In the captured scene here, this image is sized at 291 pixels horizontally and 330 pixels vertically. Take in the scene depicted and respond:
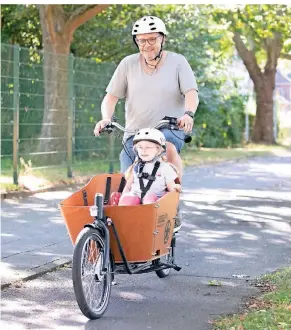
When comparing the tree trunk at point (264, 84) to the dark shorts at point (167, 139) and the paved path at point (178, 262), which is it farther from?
the dark shorts at point (167, 139)

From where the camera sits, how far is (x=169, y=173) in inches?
282

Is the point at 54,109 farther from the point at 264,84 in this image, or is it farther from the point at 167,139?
the point at 264,84

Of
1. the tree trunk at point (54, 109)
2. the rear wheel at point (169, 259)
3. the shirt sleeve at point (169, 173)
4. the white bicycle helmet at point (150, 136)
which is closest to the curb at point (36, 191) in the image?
the tree trunk at point (54, 109)

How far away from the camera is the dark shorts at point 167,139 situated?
296 inches

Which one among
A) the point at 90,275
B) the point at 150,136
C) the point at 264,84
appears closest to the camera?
the point at 90,275

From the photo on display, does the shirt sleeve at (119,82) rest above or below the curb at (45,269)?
above

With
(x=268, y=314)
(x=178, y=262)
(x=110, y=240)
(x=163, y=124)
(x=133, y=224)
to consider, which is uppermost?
(x=163, y=124)

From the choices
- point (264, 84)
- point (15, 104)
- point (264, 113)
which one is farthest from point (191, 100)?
point (264, 84)

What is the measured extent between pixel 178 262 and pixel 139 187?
1.74m

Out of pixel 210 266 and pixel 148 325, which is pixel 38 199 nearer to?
pixel 210 266

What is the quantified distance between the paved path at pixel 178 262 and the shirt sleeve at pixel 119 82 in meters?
1.49

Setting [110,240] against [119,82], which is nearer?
[110,240]

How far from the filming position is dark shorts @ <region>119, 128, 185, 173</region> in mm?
7527

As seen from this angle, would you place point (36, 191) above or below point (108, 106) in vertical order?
below
